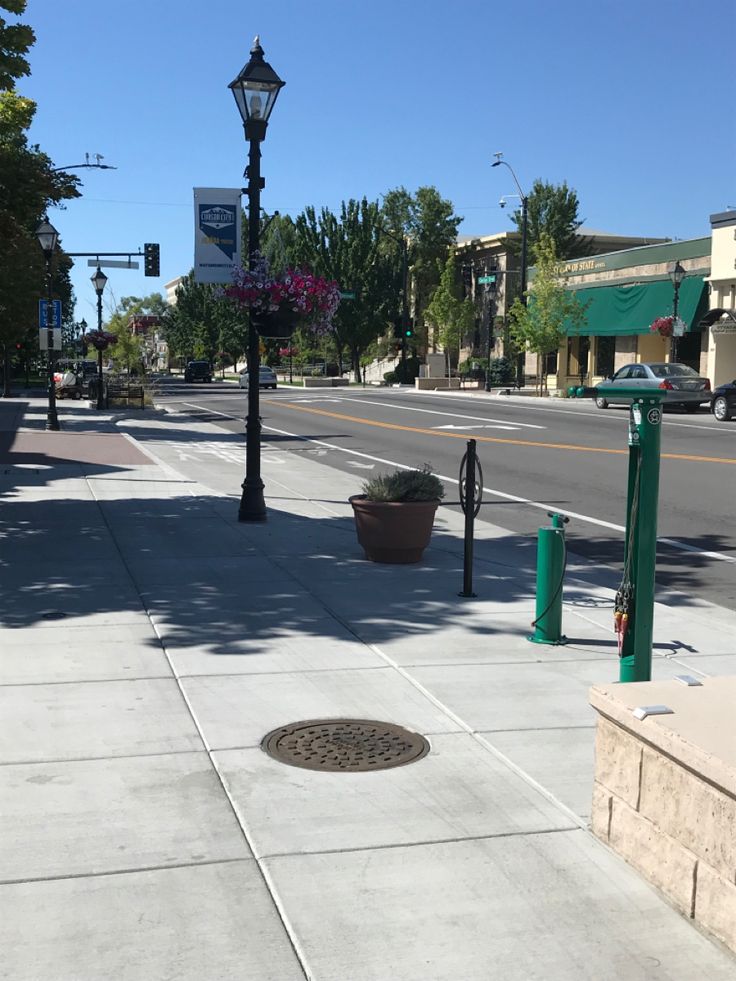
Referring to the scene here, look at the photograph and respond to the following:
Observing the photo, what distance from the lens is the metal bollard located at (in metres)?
7.25

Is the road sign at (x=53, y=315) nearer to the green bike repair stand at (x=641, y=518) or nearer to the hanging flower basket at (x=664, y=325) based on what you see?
the hanging flower basket at (x=664, y=325)

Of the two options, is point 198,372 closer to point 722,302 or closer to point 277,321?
point 722,302

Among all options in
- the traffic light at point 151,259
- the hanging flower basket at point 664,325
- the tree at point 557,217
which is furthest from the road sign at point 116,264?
the tree at point 557,217

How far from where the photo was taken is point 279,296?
38.9 feet

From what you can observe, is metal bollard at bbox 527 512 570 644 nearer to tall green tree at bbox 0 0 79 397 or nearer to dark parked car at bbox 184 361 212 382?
tall green tree at bbox 0 0 79 397

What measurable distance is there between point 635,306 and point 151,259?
70.3ft

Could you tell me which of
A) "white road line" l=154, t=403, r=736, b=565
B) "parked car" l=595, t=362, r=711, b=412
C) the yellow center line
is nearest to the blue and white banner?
"white road line" l=154, t=403, r=736, b=565

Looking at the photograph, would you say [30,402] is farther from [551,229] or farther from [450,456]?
[551,229]

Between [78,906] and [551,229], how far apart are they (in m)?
80.6

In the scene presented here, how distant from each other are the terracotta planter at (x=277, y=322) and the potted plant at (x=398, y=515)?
273cm

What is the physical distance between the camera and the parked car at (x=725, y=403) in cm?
3181

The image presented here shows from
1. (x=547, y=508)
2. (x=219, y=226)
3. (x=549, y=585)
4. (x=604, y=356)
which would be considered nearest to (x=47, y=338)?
(x=219, y=226)

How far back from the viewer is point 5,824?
4297 mm

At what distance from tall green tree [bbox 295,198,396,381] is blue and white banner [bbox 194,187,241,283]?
209ft
